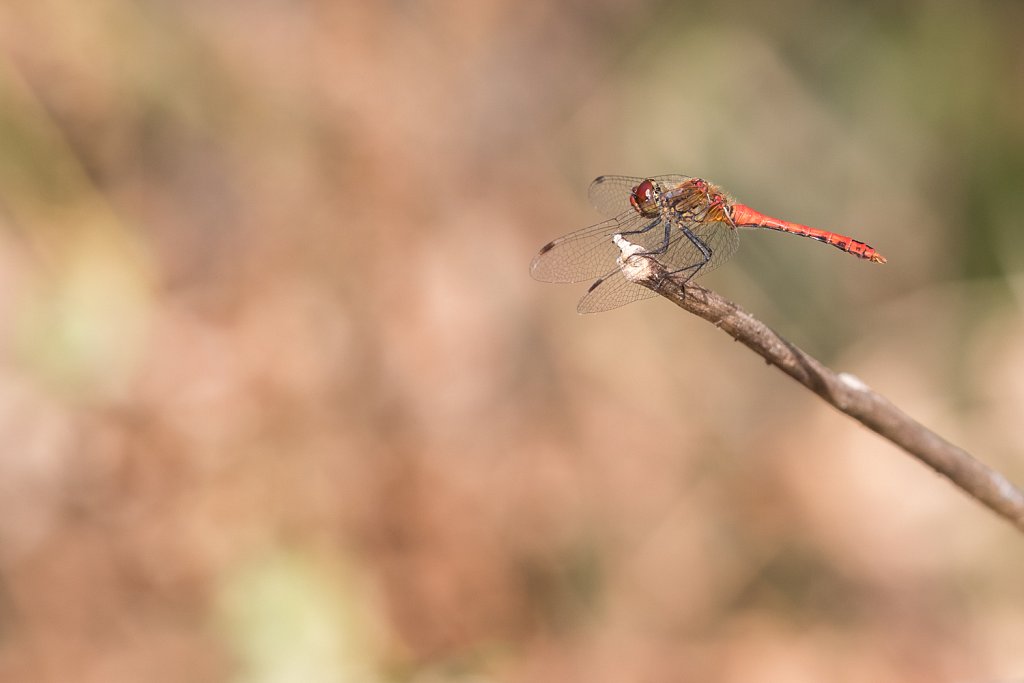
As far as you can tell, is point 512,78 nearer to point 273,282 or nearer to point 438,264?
point 438,264

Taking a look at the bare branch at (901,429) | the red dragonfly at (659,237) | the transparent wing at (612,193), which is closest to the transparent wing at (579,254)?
the red dragonfly at (659,237)

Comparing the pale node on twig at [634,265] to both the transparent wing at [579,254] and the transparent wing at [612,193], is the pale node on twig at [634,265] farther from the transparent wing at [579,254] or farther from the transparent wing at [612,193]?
the transparent wing at [612,193]

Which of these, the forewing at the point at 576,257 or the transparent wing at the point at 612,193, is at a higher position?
the transparent wing at the point at 612,193

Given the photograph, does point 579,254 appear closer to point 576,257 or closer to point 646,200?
point 576,257

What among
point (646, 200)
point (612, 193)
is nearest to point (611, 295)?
point (646, 200)

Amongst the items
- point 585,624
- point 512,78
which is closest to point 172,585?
point 585,624

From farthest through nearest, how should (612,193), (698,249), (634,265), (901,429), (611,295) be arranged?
(612,193), (698,249), (611,295), (634,265), (901,429)

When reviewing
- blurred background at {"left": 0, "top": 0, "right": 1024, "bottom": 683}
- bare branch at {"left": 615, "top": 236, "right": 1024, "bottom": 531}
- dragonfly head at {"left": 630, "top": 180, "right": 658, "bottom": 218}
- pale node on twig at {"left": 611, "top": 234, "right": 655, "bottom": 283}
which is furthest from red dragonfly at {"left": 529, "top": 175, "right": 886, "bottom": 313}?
blurred background at {"left": 0, "top": 0, "right": 1024, "bottom": 683}
